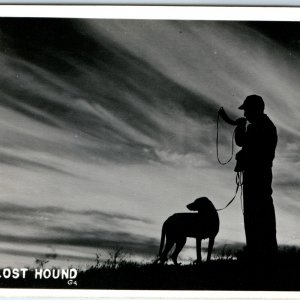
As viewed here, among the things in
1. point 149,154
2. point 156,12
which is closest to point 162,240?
point 149,154

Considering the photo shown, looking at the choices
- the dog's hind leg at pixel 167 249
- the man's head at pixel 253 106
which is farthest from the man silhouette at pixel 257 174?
the dog's hind leg at pixel 167 249

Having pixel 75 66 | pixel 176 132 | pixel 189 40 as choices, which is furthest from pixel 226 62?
pixel 75 66

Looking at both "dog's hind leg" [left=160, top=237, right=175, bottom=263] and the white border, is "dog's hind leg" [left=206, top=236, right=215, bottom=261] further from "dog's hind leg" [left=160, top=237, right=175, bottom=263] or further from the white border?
the white border

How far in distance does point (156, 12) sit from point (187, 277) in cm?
83


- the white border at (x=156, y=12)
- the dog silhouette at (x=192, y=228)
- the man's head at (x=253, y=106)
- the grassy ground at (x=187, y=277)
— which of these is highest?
the white border at (x=156, y=12)

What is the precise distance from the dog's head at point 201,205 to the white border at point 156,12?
57 cm

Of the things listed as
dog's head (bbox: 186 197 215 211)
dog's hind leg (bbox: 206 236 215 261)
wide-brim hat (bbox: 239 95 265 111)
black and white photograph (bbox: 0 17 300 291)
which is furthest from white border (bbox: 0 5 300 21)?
dog's hind leg (bbox: 206 236 215 261)

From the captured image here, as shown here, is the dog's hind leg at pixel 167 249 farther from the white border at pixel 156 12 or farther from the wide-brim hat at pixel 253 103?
the white border at pixel 156 12

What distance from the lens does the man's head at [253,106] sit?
1.44 meters

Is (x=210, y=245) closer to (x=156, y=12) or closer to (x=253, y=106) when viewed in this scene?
(x=253, y=106)

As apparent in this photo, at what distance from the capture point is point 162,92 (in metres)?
1.45

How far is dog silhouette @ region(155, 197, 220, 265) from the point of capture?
141 centimetres

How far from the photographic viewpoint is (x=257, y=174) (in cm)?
144

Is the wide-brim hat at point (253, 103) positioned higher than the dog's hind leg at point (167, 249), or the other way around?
the wide-brim hat at point (253, 103)
